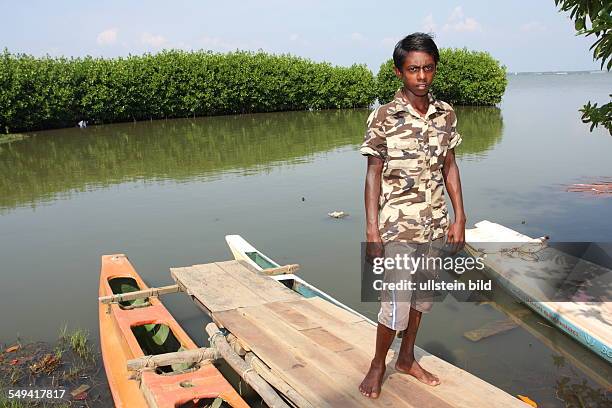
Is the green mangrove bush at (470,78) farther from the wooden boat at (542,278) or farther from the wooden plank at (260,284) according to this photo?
the wooden plank at (260,284)

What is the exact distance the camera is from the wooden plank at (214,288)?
570 centimetres

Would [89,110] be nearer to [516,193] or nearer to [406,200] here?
[516,193]

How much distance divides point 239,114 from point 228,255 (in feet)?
93.1

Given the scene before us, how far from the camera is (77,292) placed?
768cm

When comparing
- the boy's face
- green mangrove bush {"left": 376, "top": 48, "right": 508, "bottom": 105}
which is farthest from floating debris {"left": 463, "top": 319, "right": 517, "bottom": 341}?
green mangrove bush {"left": 376, "top": 48, "right": 508, "bottom": 105}

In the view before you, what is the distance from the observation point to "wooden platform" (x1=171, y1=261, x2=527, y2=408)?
140 inches

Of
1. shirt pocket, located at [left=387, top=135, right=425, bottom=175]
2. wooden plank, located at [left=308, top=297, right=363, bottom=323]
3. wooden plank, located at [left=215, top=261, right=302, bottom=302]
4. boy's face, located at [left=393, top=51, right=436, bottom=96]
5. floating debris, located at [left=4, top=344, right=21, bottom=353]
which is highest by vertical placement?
boy's face, located at [left=393, top=51, right=436, bottom=96]

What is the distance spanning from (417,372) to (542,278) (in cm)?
347

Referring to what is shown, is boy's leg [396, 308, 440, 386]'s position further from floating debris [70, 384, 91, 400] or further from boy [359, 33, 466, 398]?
floating debris [70, 384, 91, 400]

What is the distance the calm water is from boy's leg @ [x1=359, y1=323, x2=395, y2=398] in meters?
2.11

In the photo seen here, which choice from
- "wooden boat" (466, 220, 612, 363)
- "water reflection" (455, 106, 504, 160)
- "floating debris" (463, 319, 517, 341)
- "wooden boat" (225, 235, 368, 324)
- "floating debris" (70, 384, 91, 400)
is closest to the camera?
"floating debris" (70, 384, 91, 400)

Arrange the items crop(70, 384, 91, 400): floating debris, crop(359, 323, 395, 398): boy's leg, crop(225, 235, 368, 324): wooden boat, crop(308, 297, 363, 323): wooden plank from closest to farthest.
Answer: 1. crop(359, 323, 395, 398): boy's leg
2. crop(308, 297, 363, 323): wooden plank
3. crop(70, 384, 91, 400): floating debris
4. crop(225, 235, 368, 324): wooden boat

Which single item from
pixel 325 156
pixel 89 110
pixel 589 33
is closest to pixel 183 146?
pixel 325 156

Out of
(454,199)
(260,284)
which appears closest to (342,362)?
(454,199)
